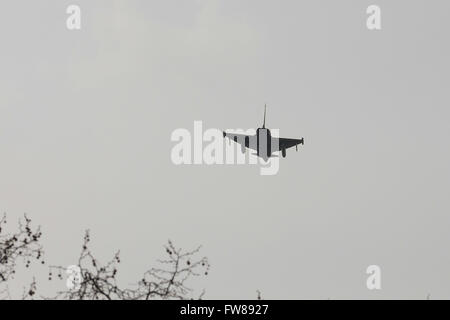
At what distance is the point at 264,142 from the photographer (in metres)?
107

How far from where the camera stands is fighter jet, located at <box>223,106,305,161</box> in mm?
104438

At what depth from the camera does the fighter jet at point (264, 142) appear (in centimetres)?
10444

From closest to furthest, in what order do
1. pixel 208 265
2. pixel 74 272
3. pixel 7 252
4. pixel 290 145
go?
pixel 74 272 < pixel 208 265 < pixel 7 252 < pixel 290 145

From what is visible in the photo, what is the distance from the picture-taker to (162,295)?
1373 cm
